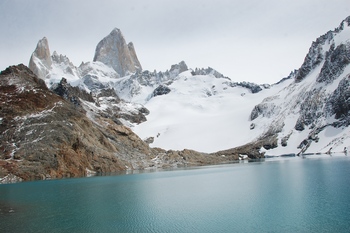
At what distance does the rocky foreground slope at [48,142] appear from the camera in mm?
81688

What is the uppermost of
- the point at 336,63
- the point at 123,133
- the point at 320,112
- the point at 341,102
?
the point at 336,63

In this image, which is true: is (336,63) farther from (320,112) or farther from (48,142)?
(48,142)

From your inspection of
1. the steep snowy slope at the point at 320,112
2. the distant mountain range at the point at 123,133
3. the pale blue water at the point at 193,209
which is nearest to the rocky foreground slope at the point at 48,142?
the distant mountain range at the point at 123,133

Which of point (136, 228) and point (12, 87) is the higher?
point (12, 87)

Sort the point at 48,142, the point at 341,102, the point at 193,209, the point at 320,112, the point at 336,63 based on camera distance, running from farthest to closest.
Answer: the point at 336,63
the point at 320,112
the point at 341,102
the point at 48,142
the point at 193,209

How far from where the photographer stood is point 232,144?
18412 centimetres

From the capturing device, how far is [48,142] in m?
87.9

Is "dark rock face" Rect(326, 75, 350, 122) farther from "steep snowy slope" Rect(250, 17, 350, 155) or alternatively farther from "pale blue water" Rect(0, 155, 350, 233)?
"pale blue water" Rect(0, 155, 350, 233)

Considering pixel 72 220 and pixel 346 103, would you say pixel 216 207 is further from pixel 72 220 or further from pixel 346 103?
pixel 346 103

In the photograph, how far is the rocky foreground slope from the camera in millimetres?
81688

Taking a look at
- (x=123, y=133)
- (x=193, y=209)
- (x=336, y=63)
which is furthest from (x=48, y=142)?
(x=336, y=63)

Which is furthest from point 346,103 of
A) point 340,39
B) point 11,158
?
point 11,158

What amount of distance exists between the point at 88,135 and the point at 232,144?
10096 centimetres

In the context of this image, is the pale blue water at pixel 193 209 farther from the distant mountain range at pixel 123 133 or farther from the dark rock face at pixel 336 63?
the dark rock face at pixel 336 63
